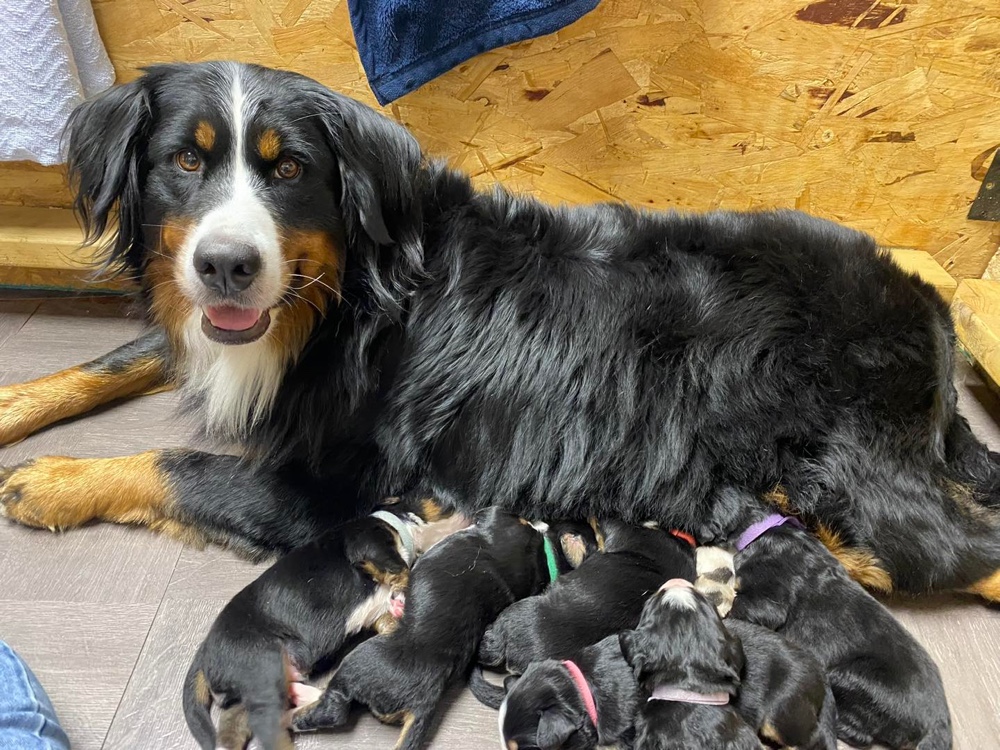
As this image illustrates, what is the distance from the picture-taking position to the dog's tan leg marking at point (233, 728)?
4.52 feet

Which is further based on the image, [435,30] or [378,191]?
[435,30]

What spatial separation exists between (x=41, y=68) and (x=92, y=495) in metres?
1.17

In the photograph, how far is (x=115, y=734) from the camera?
144cm

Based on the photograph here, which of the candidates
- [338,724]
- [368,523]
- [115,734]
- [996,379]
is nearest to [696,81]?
[996,379]

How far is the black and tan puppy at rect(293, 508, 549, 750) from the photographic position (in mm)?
1405

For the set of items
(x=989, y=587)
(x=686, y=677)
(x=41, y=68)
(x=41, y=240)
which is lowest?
(x=989, y=587)

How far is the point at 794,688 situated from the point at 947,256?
1.89 meters

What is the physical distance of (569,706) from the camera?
1.38 metres

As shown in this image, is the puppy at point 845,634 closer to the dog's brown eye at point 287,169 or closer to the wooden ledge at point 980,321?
the wooden ledge at point 980,321

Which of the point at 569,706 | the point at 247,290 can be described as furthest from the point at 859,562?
the point at 247,290

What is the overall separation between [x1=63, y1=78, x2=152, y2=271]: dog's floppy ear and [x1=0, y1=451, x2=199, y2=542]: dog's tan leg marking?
55 cm

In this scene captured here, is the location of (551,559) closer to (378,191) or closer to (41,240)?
(378,191)

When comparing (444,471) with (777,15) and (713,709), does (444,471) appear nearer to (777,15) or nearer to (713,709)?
(713,709)

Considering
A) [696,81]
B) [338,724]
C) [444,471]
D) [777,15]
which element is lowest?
[338,724]
